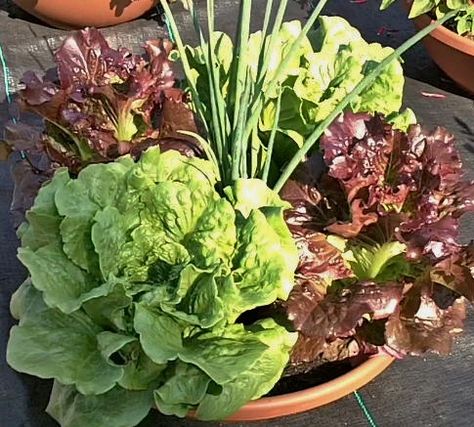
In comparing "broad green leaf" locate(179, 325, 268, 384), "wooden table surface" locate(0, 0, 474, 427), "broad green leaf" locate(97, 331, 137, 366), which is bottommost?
"wooden table surface" locate(0, 0, 474, 427)

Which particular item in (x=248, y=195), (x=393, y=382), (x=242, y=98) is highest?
(x=242, y=98)

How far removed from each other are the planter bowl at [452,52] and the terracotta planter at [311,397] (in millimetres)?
918

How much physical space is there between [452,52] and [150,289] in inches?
45.2

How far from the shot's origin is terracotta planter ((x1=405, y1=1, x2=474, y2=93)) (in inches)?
74.0

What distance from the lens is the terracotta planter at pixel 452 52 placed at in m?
1.88

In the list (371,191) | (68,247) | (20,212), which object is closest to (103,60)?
(20,212)

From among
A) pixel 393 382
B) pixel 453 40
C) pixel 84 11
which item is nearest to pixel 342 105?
pixel 393 382

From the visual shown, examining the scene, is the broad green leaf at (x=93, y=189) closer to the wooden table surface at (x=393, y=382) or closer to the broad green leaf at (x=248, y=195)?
the broad green leaf at (x=248, y=195)

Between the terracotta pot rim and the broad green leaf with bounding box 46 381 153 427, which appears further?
the terracotta pot rim

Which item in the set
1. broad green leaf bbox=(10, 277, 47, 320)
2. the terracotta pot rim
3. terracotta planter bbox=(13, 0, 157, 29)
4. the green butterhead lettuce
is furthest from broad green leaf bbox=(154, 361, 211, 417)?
terracotta planter bbox=(13, 0, 157, 29)

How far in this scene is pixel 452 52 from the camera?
1.93 m

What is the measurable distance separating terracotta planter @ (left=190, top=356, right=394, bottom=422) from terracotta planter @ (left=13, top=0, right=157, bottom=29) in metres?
1.23

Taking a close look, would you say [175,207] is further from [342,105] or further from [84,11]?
[84,11]

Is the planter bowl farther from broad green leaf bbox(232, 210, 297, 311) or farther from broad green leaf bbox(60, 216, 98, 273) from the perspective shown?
broad green leaf bbox(60, 216, 98, 273)
